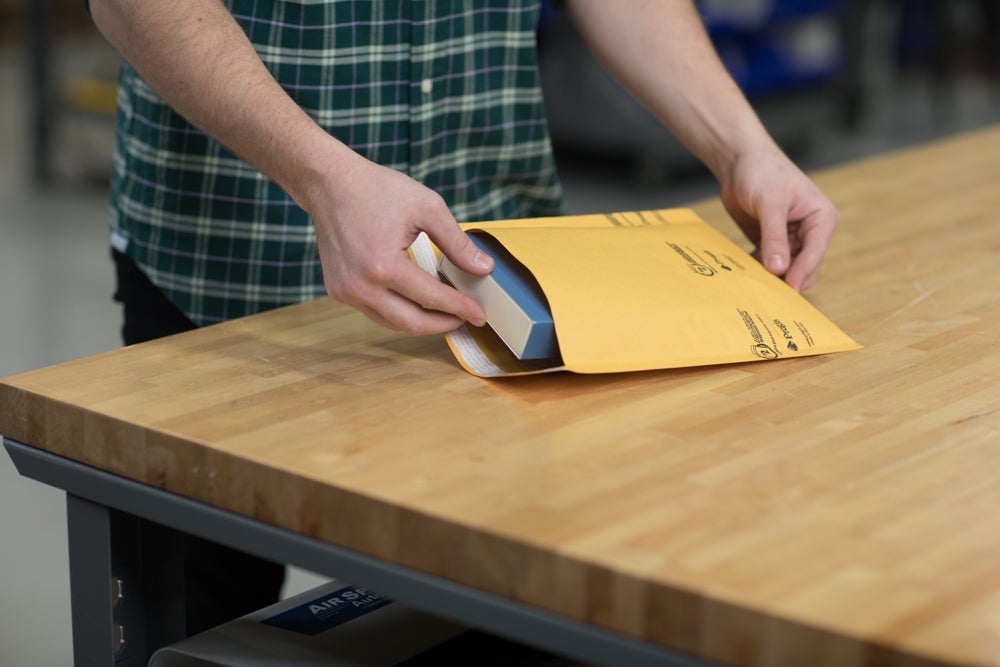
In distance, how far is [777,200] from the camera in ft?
3.51

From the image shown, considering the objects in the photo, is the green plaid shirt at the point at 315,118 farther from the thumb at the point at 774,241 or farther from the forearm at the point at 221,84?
the thumb at the point at 774,241

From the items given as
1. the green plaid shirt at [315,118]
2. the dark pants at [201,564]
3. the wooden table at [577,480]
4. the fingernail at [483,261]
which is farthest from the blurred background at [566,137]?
the fingernail at [483,261]

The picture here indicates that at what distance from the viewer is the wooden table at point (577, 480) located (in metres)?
0.59

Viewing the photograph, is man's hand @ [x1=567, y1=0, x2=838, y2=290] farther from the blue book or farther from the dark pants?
the dark pants

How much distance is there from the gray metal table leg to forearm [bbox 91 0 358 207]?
246 mm

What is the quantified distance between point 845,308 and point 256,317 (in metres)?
0.45

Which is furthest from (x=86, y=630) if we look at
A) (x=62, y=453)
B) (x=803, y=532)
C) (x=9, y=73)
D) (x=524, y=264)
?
(x=9, y=73)

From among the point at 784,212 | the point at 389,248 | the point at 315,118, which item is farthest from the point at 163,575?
the point at 784,212

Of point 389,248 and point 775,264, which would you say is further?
point 775,264

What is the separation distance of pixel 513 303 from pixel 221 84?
10.5 inches

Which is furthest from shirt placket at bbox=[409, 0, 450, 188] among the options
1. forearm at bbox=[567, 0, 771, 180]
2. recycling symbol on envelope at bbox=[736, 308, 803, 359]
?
recycling symbol on envelope at bbox=[736, 308, 803, 359]

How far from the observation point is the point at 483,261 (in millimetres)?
851

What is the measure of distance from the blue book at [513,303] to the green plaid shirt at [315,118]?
11.8 inches

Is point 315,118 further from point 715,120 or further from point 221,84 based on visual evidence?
point 715,120
